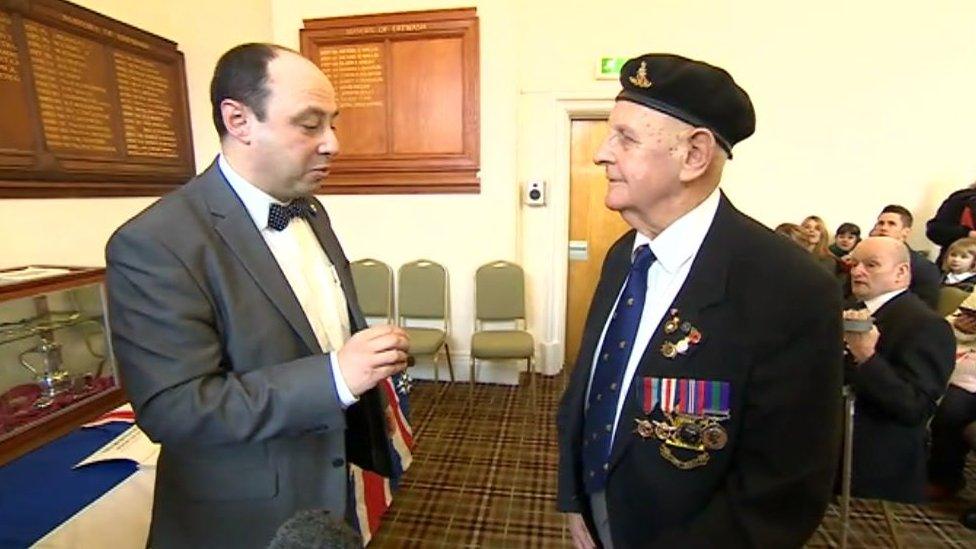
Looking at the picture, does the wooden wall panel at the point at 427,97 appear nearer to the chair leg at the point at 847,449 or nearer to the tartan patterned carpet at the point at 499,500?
the tartan patterned carpet at the point at 499,500

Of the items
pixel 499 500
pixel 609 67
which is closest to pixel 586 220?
pixel 609 67

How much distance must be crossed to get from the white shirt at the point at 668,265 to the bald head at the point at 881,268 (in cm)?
114

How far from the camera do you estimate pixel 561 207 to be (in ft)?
13.8

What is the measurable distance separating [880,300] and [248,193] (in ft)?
6.84

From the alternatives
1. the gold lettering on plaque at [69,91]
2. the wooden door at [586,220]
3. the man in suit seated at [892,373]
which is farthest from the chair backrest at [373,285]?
the man in suit seated at [892,373]

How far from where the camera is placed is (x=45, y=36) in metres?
2.50

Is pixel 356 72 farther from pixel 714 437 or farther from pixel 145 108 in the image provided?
pixel 714 437

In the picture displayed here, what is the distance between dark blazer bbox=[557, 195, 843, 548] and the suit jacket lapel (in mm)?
691

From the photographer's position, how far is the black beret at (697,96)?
94cm

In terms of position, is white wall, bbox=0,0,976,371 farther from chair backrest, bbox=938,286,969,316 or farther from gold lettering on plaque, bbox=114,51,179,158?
chair backrest, bbox=938,286,969,316

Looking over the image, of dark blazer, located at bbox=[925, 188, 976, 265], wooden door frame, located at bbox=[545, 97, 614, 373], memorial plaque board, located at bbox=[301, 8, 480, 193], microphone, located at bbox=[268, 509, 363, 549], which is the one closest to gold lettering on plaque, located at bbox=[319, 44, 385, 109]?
memorial plaque board, located at bbox=[301, 8, 480, 193]

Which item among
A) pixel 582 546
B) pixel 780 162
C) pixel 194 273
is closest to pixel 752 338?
pixel 582 546

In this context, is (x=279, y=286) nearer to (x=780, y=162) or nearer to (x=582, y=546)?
(x=582, y=546)

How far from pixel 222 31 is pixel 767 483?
427 centimetres
